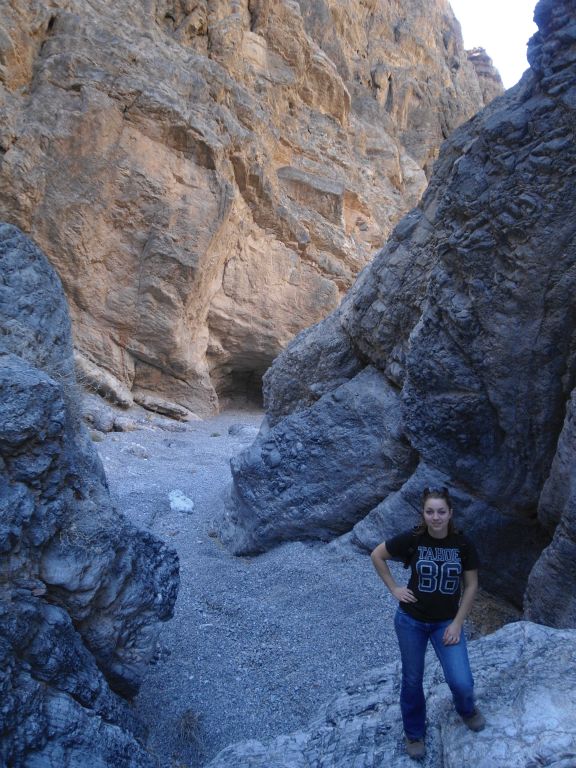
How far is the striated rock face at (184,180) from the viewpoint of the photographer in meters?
14.2

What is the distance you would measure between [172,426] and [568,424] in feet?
40.4

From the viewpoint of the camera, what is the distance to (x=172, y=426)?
1479cm

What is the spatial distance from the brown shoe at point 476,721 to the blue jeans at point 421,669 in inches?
0.8

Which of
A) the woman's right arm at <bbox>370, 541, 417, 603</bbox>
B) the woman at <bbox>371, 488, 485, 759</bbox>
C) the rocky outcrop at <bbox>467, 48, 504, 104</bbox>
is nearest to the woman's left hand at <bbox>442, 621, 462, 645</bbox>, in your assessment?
the woman at <bbox>371, 488, 485, 759</bbox>

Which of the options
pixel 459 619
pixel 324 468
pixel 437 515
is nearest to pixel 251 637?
pixel 324 468

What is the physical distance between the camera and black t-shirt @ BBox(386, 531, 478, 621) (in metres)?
2.47

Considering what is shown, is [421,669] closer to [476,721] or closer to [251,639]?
[476,721]

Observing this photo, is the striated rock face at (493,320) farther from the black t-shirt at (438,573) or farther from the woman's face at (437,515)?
the woman's face at (437,515)

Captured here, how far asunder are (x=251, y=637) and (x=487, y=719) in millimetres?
2827

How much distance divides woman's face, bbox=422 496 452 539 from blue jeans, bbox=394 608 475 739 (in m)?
0.45

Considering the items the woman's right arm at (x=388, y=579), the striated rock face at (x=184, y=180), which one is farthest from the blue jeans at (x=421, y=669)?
the striated rock face at (x=184, y=180)

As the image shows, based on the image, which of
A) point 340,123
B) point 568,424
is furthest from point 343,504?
point 340,123

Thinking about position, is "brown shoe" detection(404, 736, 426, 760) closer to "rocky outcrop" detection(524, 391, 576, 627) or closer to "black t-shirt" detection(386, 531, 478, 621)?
"black t-shirt" detection(386, 531, 478, 621)

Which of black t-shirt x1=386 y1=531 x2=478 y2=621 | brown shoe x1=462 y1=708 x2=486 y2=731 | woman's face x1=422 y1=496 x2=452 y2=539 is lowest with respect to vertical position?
brown shoe x1=462 y1=708 x2=486 y2=731
